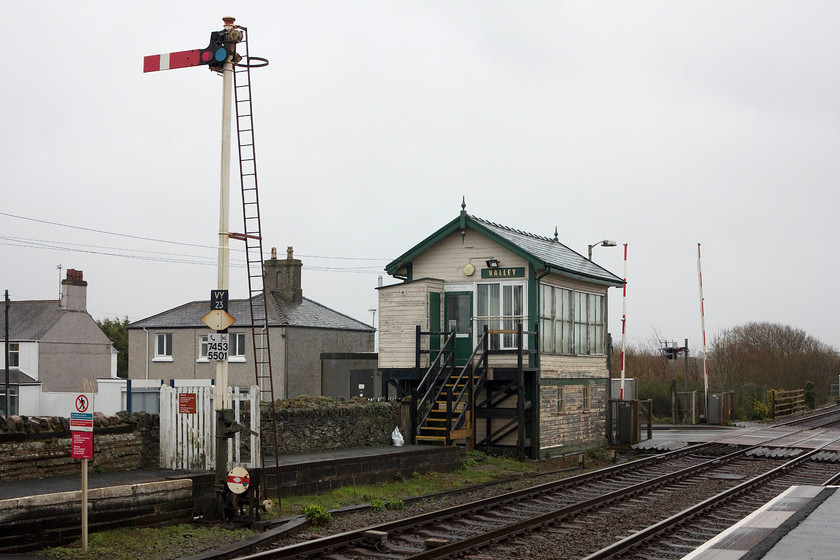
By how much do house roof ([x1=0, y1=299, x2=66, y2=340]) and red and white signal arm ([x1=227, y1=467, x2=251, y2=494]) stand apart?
3371 centimetres

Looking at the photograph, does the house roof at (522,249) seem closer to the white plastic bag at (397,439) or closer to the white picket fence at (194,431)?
the white plastic bag at (397,439)

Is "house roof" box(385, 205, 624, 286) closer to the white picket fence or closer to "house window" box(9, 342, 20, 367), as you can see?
the white picket fence

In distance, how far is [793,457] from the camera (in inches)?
906

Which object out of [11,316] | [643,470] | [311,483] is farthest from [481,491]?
[11,316]

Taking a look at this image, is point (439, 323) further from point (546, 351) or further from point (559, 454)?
point (559, 454)

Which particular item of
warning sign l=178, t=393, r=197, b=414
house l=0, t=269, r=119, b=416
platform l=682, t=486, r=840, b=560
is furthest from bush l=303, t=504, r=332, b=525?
house l=0, t=269, r=119, b=416

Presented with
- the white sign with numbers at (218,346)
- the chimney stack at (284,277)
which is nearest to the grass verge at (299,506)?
the white sign with numbers at (218,346)

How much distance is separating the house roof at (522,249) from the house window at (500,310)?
93 centimetres

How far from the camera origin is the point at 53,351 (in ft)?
141

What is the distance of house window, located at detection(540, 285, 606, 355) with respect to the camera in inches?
912

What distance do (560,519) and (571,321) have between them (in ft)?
40.7

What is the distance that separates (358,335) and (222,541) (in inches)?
1257

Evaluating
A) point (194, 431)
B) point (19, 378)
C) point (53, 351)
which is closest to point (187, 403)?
point (194, 431)

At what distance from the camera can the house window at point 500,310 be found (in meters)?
22.3
